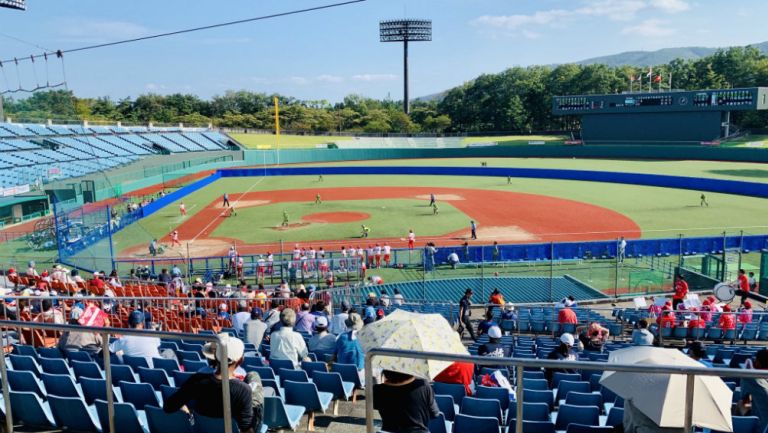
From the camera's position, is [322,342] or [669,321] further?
[669,321]

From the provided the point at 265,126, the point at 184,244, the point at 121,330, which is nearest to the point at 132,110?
the point at 265,126

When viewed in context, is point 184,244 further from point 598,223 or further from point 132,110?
point 132,110

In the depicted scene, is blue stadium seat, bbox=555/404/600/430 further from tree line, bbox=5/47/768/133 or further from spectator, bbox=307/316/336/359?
tree line, bbox=5/47/768/133

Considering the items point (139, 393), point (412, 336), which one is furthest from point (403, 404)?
point (139, 393)

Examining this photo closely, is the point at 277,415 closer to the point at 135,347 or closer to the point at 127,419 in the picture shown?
the point at 127,419

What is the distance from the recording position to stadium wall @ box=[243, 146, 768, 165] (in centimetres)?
7156

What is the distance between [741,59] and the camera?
108375 millimetres

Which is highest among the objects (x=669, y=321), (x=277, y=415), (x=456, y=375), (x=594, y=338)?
(x=277, y=415)

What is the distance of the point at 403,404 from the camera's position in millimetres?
4512

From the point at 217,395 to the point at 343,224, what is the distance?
110 feet

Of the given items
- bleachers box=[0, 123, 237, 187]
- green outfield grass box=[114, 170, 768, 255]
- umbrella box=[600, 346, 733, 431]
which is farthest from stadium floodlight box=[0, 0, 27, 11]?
umbrella box=[600, 346, 733, 431]

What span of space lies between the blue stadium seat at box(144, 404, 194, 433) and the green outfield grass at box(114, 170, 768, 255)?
27444mm

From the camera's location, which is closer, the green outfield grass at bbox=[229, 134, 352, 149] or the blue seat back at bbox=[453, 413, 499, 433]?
the blue seat back at bbox=[453, 413, 499, 433]

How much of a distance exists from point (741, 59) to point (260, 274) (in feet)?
378
